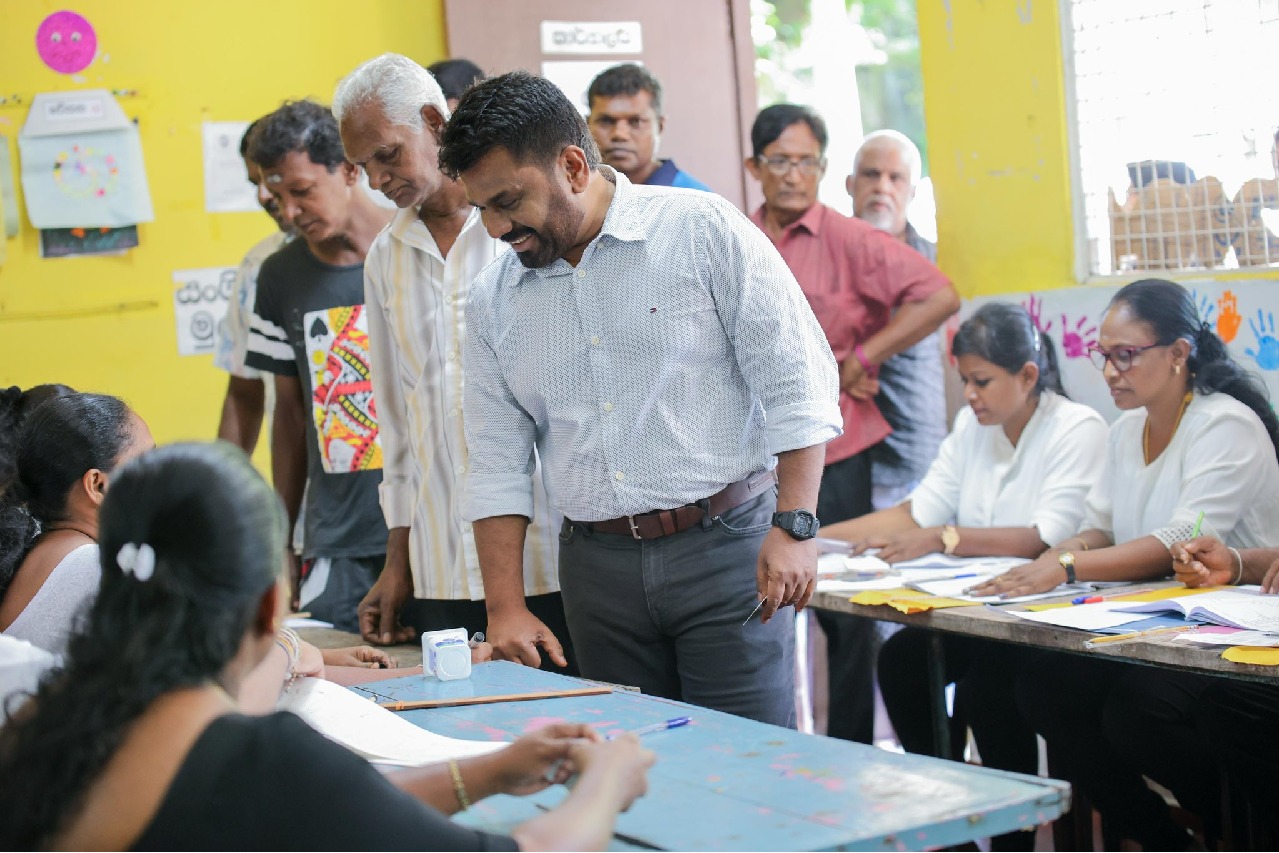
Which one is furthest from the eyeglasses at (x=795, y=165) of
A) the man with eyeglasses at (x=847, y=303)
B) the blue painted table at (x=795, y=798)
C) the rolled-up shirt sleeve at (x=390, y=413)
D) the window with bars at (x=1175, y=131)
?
the blue painted table at (x=795, y=798)

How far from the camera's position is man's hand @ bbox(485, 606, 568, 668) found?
9.30 ft

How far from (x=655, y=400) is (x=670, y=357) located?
85mm

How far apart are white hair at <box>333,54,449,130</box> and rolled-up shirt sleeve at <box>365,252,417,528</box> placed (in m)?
0.40

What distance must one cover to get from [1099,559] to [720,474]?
4.55 ft

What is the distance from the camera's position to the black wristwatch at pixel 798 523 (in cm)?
261

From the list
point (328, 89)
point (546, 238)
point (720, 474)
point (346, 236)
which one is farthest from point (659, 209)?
point (328, 89)

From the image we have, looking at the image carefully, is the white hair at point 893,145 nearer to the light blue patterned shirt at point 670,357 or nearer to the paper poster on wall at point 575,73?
the paper poster on wall at point 575,73

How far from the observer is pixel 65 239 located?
5434 mm

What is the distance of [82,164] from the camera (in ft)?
17.8

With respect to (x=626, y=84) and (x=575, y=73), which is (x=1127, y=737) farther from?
(x=575, y=73)

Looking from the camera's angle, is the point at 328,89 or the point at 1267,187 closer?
the point at 1267,187

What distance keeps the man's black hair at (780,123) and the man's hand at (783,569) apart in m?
2.58

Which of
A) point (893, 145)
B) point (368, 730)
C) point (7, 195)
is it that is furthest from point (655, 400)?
point (7, 195)

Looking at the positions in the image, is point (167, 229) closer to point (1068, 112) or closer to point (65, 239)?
point (65, 239)
